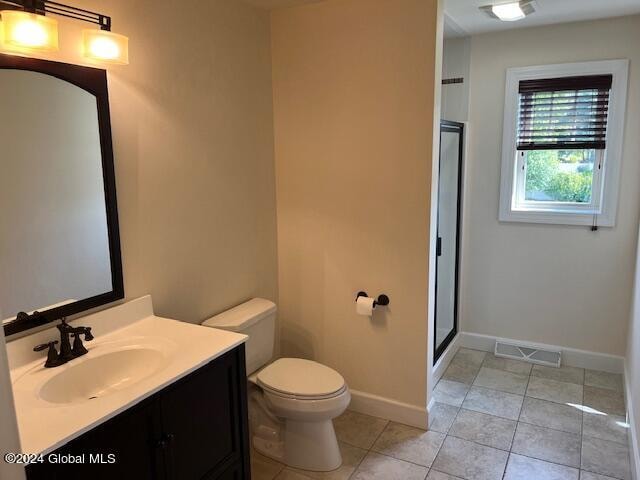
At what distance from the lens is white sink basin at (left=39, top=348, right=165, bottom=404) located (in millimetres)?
1640

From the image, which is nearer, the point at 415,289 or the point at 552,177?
the point at 415,289

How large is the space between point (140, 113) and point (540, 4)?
2.31 metres

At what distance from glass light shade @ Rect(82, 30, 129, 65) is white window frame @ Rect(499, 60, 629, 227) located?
106 inches

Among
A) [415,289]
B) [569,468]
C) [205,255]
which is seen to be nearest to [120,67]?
[205,255]

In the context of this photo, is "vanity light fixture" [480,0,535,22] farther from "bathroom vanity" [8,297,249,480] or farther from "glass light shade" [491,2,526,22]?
"bathroom vanity" [8,297,249,480]

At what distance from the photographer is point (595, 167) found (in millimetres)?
3314

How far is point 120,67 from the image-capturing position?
195cm

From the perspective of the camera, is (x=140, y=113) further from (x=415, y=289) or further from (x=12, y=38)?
(x=415, y=289)

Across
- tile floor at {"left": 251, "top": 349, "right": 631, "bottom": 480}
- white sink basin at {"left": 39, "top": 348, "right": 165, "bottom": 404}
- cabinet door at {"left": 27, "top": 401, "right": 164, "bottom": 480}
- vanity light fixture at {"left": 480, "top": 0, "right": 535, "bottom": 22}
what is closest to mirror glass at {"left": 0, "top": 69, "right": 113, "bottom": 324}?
white sink basin at {"left": 39, "top": 348, "right": 165, "bottom": 404}

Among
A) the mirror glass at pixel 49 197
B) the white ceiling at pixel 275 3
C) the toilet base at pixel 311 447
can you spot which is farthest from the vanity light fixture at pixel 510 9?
the toilet base at pixel 311 447

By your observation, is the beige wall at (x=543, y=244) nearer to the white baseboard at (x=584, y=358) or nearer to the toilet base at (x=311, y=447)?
the white baseboard at (x=584, y=358)

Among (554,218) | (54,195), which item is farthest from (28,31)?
(554,218)

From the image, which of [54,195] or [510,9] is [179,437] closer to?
Answer: [54,195]

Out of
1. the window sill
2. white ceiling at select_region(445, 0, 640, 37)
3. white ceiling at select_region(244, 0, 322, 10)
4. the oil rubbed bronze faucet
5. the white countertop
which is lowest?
the white countertop
